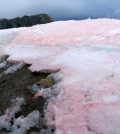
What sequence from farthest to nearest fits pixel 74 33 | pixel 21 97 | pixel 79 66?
pixel 74 33 → pixel 79 66 → pixel 21 97

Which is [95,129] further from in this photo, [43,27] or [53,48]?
[43,27]

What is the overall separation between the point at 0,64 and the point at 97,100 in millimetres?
4844

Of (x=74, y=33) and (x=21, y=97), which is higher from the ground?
(x=74, y=33)

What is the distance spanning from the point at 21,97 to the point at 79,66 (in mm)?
1780

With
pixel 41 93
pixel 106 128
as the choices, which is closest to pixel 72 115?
pixel 106 128

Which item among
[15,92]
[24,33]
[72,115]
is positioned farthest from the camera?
[24,33]

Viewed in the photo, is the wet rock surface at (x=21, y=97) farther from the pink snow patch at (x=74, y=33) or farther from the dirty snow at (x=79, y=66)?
the pink snow patch at (x=74, y=33)

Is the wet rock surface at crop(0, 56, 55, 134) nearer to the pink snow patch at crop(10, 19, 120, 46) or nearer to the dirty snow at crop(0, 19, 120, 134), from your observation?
the dirty snow at crop(0, 19, 120, 134)

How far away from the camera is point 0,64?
12180 mm

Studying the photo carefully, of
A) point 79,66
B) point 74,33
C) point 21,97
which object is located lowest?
point 21,97

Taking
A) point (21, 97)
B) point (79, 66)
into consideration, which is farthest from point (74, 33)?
point (21, 97)

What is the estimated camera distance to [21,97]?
9.21 meters

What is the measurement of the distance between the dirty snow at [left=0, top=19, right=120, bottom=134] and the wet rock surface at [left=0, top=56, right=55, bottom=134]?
232mm

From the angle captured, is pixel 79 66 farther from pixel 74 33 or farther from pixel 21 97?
pixel 74 33
